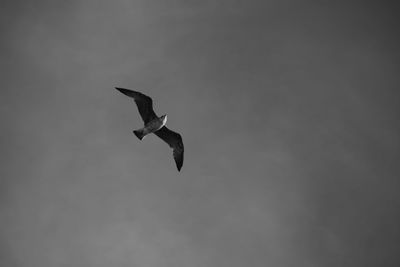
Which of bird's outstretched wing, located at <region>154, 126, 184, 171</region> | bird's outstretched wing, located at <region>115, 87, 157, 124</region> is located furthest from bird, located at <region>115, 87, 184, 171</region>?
bird's outstretched wing, located at <region>154, 126, 184, 171</region>

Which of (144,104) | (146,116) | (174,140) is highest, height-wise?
(174,140)

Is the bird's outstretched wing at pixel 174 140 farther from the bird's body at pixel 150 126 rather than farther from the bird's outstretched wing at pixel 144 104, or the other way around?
the bird's outstretched wing at pixel 144 104

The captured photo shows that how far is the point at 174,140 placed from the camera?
1132 inches

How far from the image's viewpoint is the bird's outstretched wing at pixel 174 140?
93.5ft

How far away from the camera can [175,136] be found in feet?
93.7

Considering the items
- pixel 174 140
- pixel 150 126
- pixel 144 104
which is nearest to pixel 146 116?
pixel 150 126

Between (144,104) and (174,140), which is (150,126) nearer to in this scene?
(144,104)

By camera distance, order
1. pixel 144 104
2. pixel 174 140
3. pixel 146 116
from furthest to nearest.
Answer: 1. pixel 174 140
2. pixel 146 116
3. pixel 144 104

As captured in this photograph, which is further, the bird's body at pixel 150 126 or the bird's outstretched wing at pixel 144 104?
the bird's body at pixel 150 126

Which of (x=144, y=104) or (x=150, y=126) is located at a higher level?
(x=144, y=104)

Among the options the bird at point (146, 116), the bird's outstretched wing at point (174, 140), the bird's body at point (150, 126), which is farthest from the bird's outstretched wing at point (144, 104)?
the bird's outstretched wing at point (174, 140)

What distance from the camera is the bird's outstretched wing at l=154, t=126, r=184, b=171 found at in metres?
28.5

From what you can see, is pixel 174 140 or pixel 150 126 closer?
pixel 150 126

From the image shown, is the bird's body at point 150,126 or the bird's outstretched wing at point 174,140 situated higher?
the bird's outstretched wing at point 174,140
